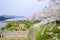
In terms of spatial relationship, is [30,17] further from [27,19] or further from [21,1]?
[21,1]

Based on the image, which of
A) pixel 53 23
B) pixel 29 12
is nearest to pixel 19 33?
pixel 29 12

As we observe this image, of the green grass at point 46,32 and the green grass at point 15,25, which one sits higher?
the green grass at point 15,25

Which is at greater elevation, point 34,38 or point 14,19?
point 14,19

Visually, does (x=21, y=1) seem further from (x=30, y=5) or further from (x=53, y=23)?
(x=53, y=23)

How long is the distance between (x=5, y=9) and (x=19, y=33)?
54cm

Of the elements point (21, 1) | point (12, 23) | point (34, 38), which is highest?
point (21, 1)

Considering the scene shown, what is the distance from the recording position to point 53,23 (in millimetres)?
2865

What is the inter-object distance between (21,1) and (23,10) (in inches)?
6.7

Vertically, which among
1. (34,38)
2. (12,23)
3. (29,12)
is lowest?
(34,38)

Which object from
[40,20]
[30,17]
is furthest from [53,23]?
[30,17]

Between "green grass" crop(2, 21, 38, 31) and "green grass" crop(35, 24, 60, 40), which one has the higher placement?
"green grass" crop(2, 21, 38, 31)

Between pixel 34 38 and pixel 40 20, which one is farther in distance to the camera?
pixel 40 20

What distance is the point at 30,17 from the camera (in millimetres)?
2885

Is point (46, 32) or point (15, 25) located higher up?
point (15, 25)
